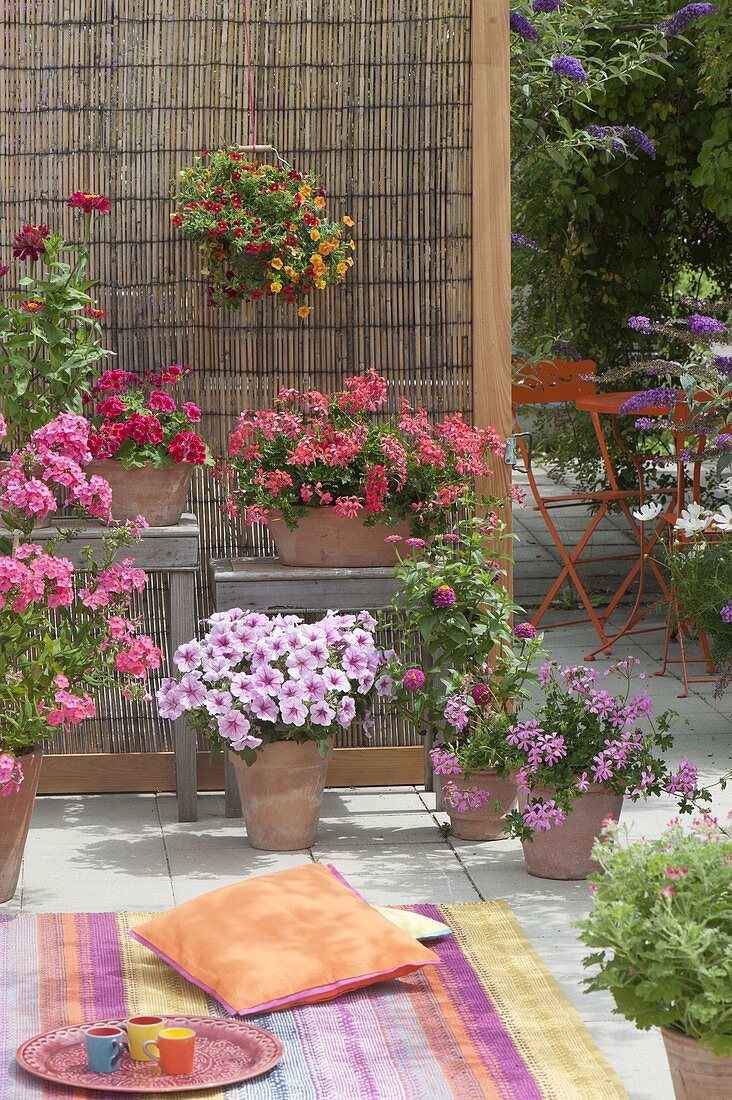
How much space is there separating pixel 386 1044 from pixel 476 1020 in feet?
0.63

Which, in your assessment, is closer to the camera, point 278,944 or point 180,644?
point 278,944

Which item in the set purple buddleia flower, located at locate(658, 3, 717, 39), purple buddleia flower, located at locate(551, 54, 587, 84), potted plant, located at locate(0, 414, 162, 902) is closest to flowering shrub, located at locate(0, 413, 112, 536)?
potted plant, located at locate(0, 414, 162, 902)

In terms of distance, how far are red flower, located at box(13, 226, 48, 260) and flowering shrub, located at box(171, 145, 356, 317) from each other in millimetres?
390

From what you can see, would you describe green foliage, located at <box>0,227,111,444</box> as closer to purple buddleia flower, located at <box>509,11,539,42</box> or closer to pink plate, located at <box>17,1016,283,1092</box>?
pink plate, located at <box>17,1016,283,1092</box>

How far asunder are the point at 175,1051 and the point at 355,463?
1821mm

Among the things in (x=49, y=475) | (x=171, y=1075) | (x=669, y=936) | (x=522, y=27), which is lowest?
(x=171, y=1075)

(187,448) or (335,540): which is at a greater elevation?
(187,448)

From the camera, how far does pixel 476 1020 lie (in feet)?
9.62

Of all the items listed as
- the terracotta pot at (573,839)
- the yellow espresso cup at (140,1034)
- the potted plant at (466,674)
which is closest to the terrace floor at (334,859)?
the terracotta pot at (573,839)

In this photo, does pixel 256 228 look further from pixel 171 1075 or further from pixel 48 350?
pixel 171 1075

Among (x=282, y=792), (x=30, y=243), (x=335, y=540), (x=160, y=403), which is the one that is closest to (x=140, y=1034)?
(x=282, y=792)

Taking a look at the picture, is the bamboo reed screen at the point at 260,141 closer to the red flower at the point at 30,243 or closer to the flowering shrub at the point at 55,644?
the red flower at the point at 30,243

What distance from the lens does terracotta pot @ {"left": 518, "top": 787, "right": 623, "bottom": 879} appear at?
3.67 meters

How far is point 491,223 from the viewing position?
14.5 feet
